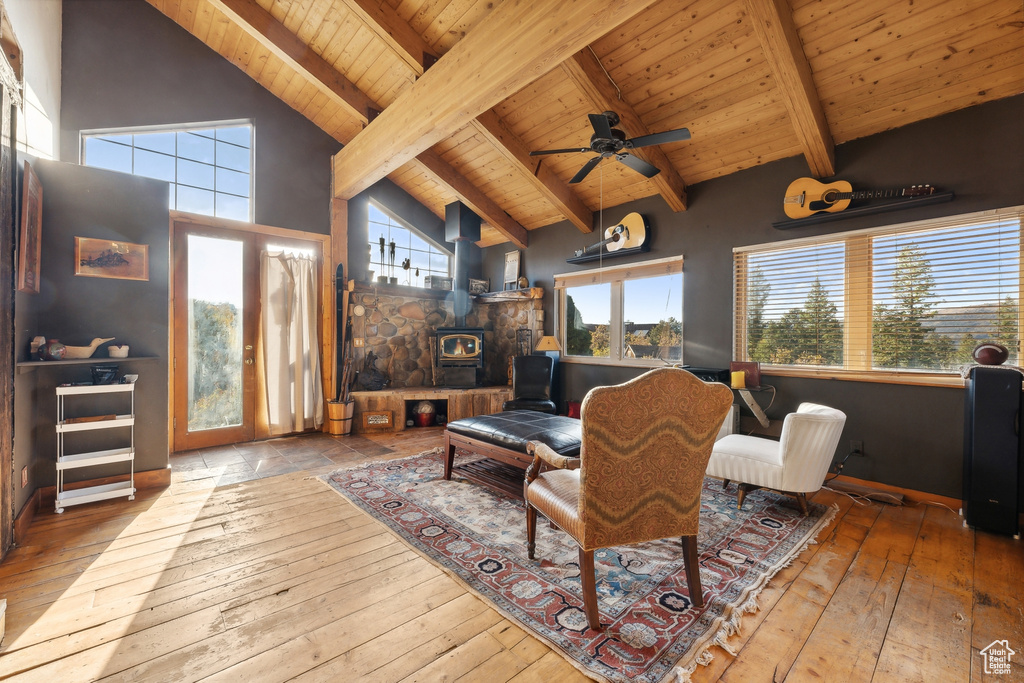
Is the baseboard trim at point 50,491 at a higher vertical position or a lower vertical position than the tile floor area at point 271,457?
higher

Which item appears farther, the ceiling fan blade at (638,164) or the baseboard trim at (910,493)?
the ceiling fan blade at (638,164)

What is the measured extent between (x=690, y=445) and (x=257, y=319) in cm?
488

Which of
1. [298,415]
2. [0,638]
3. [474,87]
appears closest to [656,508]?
[0,638]

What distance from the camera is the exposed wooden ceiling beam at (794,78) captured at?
104 inches

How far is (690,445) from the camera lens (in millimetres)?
1795

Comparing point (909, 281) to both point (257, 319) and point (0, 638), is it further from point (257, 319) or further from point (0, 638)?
point (257, 319)

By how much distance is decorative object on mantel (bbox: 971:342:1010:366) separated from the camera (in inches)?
106

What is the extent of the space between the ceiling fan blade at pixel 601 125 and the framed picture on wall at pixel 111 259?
11.5 feet

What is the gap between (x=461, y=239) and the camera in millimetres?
5914

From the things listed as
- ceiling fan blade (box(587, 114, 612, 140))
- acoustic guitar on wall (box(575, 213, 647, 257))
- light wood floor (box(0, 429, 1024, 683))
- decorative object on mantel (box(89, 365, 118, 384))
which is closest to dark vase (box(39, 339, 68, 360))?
decorative object on mantel (box(89, 365, 118, 384))

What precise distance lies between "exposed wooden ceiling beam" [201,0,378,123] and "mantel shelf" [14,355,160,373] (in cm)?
314

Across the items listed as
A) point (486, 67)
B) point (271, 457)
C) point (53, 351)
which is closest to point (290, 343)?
point (271, 457)

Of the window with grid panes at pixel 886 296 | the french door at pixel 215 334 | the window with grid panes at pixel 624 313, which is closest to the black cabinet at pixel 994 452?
the window with grid panes at pixel 886 296

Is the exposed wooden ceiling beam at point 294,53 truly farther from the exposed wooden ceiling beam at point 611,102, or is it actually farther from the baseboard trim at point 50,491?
the baseboard trim at point 50,491
